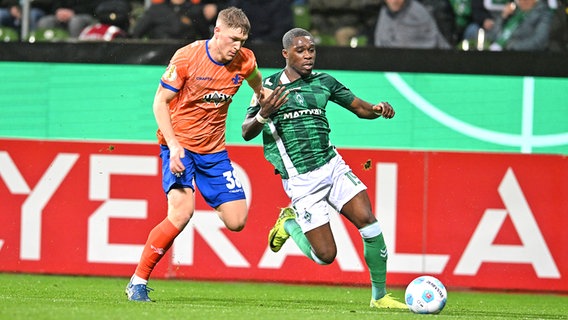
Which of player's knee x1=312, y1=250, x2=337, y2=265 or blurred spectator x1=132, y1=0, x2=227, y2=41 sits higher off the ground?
blurred spectator x1=132, y1=0, x2=227, y2=41

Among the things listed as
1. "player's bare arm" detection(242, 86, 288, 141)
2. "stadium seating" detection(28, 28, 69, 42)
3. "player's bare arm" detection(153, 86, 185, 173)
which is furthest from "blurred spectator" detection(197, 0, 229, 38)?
"player's bare arm" detection(153, 86, 185, 173)

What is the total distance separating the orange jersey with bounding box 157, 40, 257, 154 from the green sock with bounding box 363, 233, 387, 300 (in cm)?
147

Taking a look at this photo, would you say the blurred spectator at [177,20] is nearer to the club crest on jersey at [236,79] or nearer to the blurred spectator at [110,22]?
the blurred spectator at [110,22]

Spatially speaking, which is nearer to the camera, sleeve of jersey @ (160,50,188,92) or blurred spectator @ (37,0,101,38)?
sleeve of jersey @ (160,50,188,92)

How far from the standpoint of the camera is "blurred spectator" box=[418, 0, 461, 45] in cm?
A: 1304

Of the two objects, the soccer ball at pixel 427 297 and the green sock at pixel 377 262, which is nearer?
the soccer ball at pixel 427 297

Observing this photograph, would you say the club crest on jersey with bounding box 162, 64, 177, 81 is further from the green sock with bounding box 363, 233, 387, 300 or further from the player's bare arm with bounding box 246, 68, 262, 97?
the green sock with bounding box 363, 233, 387, 300

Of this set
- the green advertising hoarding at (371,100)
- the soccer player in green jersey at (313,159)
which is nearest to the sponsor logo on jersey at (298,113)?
the soccer player in green jersey at (313,159)

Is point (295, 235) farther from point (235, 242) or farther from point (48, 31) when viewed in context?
point (48, 31)

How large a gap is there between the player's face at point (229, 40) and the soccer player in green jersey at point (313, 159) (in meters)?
0.61

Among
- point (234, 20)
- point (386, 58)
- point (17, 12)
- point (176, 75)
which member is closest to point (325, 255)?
point (176, 75)

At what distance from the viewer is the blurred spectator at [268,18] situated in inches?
515

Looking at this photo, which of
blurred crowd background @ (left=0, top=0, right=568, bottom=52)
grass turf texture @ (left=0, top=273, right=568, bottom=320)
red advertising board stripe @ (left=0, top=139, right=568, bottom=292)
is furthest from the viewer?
blurred crowd background @ (left=0, top=0, right=568, bottom=52)

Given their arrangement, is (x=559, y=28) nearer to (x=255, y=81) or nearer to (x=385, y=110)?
(x=385, y=110)
